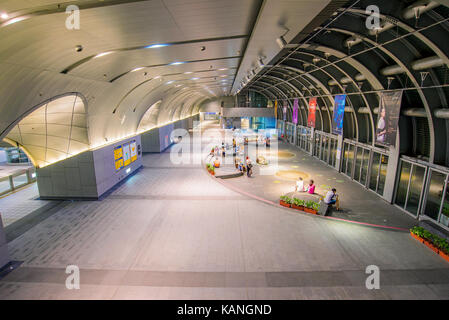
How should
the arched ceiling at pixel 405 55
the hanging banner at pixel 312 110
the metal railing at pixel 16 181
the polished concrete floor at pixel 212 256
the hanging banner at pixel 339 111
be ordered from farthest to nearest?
the hanging banner at pixel 312 110, the hanging banner at pixel 339 111, the metal railing at pixel 16 181, the arched ceiling at pixel 405 55, the polished concrete floor at pixel 212 256

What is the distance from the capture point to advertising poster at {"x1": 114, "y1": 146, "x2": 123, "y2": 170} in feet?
52.8

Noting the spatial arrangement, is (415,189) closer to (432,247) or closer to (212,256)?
(432,247)

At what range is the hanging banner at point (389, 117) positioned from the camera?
1129cm

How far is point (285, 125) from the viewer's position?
1395 inches

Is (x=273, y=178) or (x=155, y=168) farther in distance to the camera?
(x=155, y=168)

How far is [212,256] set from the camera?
8.29 meters

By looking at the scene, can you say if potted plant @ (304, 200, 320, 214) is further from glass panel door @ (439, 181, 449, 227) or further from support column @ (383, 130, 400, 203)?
glass panel door @ (439, 181, 449, 227)

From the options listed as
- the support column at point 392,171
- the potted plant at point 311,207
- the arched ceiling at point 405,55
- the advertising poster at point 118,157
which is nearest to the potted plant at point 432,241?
the arched ceiling at point 405,55

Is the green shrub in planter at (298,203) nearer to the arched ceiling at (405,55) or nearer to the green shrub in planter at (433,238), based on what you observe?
the green shrub in planter at (433,238)

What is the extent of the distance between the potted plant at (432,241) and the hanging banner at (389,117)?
4.56 metres

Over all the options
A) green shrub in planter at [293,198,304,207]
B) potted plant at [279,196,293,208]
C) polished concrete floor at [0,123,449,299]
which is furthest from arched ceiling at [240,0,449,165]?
potted plant at [279,196,293,208]
